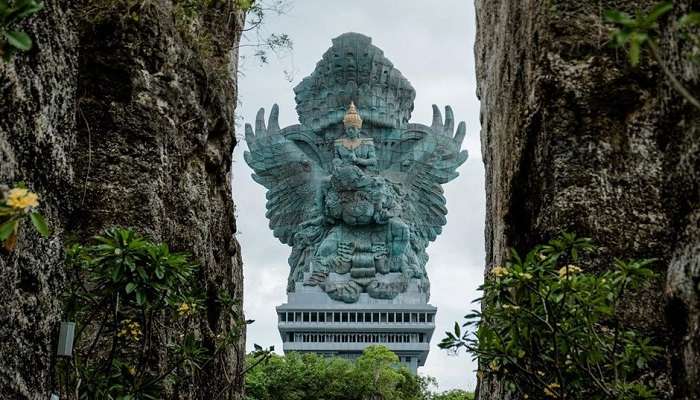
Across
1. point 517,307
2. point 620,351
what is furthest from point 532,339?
point 620,351

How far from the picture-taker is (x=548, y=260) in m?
6.30

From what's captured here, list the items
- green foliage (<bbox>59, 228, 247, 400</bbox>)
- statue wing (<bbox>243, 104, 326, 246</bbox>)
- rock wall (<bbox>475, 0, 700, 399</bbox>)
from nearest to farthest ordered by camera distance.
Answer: green foliage (<bbox>59, 228, 247, 400</bbox>)
rock wall (<bbox>475, 0, 700, 399</bbox>)
statue wing (<bbox>243, 104, 326, 246</bbox>)

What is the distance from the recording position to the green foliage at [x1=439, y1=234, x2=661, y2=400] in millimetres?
6105

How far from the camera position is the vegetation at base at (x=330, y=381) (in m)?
32.6

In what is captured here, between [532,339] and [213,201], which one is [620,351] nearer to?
[532,339]

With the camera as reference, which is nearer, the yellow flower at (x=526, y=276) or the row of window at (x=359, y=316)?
the yellow flower at (x=526, y=276)

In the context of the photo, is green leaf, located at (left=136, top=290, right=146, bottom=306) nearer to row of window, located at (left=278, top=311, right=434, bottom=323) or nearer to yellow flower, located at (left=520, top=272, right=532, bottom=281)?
yellow flower, located at (left=520, top=272, right=532, bottom=281)

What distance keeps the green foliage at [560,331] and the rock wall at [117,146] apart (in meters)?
2.95

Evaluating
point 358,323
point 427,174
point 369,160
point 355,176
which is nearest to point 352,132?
point 369,160

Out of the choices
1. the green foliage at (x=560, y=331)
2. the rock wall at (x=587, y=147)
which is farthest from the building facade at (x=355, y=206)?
the green foliage at (x=560, y=331)

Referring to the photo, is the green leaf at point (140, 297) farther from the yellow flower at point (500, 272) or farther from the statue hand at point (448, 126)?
the statue hand at point (448, 126)

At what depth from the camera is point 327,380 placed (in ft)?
113

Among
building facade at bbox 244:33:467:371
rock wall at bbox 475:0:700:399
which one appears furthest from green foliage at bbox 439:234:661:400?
building facade at bbox 244:33:467:371

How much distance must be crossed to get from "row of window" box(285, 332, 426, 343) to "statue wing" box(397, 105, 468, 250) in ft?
14.4
